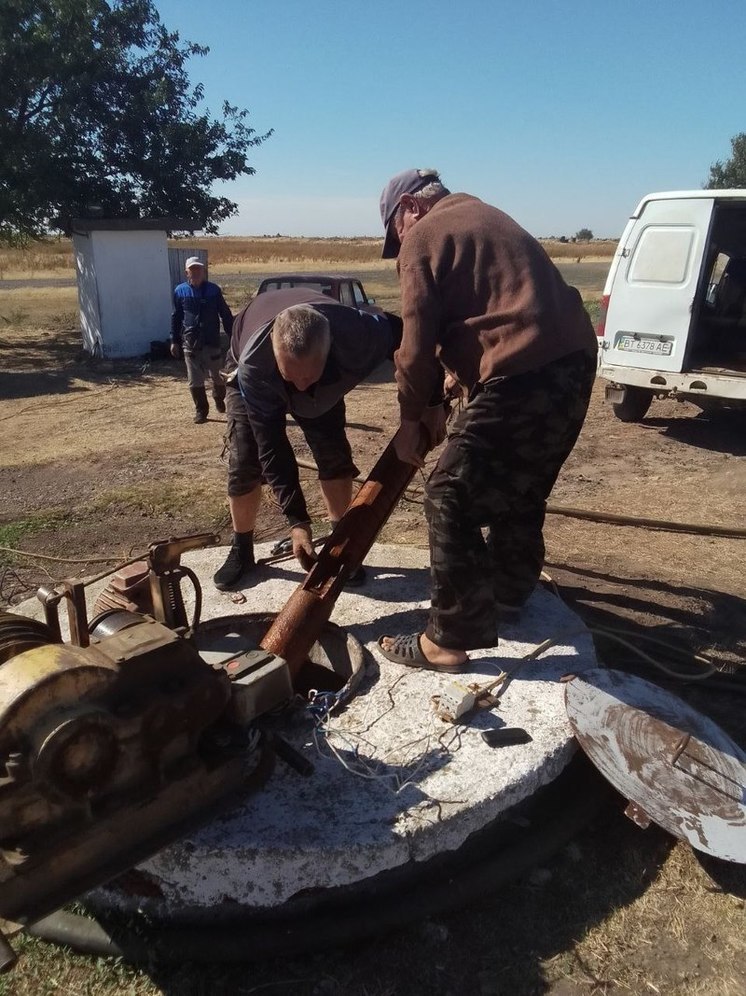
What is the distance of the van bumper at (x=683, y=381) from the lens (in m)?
7.69

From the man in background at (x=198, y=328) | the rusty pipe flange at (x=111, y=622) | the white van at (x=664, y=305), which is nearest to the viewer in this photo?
the rusty pipe flange at (x=111, y=622)

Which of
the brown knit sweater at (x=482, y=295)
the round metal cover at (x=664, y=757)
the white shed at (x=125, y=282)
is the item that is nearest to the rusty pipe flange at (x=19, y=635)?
the brown knit sweater at (x=482, y=295)

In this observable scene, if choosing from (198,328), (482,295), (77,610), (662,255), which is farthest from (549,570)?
(198,328)

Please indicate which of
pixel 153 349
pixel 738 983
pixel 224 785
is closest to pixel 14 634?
pixel 224 785

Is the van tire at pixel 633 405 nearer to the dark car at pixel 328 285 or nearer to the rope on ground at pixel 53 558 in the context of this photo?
the dark car at pixel 328 285

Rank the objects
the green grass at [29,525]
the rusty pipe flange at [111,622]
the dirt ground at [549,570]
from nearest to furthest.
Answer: the dirt ground at [549,570], the rusty pipe flange at [111,622], the green grass at [29,525]

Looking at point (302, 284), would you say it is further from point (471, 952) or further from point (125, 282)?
point (471, 952)

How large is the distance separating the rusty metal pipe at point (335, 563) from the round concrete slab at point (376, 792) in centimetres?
29

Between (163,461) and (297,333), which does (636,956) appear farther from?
(163,461)

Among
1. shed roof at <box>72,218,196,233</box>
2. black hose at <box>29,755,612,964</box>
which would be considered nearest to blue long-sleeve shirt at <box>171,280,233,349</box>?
shed roof at <box>72,218,196,233</box>

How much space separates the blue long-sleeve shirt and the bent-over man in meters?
5.51

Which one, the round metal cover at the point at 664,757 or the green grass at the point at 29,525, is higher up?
the round metal cover at the point at 664,757

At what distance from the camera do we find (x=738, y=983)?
229 cm

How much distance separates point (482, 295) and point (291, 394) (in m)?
1.17
